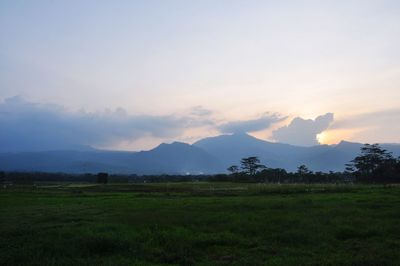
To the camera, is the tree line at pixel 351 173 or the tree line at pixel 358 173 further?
the tree line at pixel 351 173

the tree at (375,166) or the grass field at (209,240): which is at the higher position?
the tree at (375,166)

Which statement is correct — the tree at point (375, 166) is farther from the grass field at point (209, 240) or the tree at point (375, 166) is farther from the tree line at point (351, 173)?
the grass field at point (209, 240)

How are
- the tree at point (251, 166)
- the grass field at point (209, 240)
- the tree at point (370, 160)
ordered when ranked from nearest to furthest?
1. the grass field at point (209, 240)
2. the tree at point (370, 160)
3. the tree at point (251, 166)

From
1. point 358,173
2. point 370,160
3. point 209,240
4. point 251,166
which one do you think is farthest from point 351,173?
point 209,240

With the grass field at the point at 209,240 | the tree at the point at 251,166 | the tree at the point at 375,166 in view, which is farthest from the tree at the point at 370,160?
the grass field at the point at 209,240

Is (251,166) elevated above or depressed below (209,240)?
above

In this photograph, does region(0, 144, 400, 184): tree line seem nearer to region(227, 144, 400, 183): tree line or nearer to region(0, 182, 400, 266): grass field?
region(227, 144, 400, 183): tree line

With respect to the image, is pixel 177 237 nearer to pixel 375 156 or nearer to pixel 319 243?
pixel 319 243

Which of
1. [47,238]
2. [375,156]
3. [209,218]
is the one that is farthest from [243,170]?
[47,238]

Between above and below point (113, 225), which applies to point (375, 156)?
above

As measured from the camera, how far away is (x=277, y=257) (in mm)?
14359

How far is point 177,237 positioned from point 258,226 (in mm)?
4883

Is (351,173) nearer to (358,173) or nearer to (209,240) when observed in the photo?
(358,173)

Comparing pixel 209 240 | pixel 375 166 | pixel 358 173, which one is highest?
pixel 375 166
